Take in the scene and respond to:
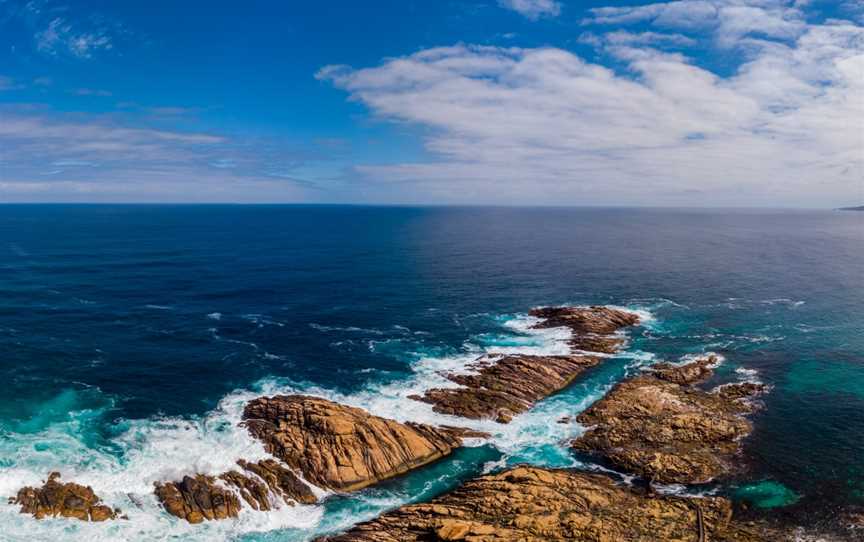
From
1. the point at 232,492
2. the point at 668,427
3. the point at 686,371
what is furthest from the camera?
the point at 686,371

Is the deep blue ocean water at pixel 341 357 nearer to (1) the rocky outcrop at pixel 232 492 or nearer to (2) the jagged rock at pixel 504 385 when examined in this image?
(1) the rocky outcrop at pixel 232 492

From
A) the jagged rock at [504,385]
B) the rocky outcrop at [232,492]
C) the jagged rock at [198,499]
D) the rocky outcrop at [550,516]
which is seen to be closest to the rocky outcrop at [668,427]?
the rocky outcrop at [550,516]

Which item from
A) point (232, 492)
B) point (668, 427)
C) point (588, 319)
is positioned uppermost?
point (588, 319)

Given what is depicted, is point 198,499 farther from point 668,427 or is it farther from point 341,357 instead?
point 668,427

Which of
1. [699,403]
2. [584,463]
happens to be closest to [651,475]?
[584,463]

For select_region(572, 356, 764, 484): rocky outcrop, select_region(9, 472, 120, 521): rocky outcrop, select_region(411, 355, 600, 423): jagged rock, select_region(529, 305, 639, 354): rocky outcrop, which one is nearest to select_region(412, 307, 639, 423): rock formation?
select_region(411, 355, 600, 423): jagged rock

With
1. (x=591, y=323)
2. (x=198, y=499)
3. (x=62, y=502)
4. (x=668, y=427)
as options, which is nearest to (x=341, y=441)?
(x=198, y=499)
